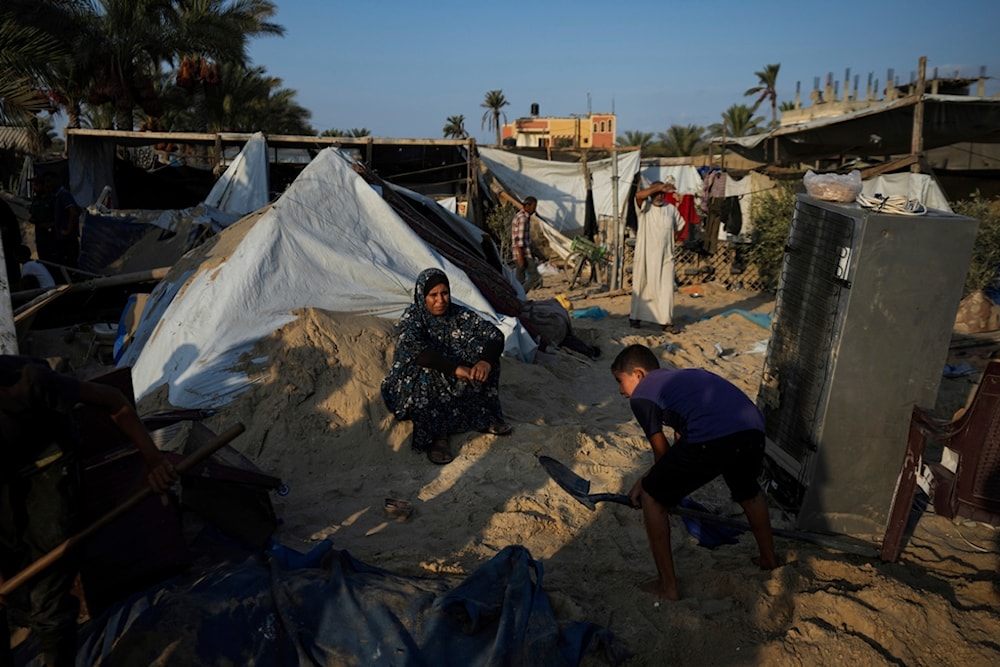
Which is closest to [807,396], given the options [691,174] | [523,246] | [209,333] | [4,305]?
[209,333]

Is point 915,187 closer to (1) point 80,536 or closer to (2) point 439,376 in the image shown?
(2) point 439,376

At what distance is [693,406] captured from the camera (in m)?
2.96

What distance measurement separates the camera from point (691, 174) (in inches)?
676

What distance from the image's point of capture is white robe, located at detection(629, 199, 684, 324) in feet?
28.0

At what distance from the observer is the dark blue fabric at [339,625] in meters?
2.45

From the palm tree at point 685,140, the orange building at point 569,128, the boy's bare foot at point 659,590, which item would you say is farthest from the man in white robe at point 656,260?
the orange building at point 569,128

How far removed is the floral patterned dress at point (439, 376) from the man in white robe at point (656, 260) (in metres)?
4.21

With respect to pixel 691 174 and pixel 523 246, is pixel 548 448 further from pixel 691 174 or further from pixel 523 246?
pixel 691 174

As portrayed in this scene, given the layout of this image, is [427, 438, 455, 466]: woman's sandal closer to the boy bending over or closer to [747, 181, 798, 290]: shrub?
the boy bending over

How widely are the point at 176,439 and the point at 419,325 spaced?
1.60 metres

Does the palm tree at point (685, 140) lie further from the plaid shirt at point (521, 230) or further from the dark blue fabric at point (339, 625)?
the dark blue fabric at point (339, 625)

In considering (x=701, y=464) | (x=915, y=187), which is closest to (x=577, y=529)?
(x=701, y=464)

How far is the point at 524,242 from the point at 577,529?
327 inches

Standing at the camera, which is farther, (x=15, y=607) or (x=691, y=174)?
(x=691, y=174)
